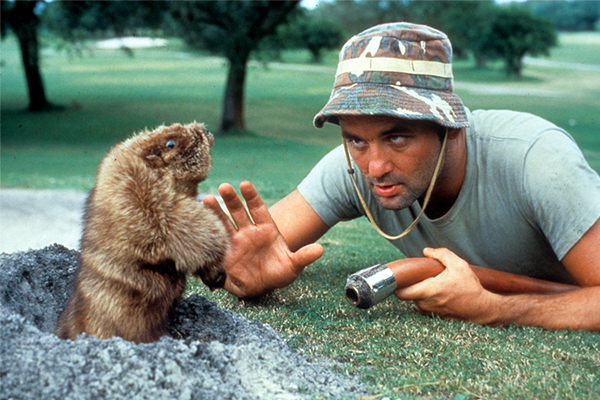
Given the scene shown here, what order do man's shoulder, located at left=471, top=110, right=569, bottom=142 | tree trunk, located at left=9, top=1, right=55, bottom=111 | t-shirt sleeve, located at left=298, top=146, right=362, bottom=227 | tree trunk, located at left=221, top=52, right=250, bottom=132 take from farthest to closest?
tree trunk, located at left=221, top=52, right=250, bottom=132 < tree trunk, located at left=9, top=1, right=55, bottom=111 < t-shirt sleeve, located at left=298, top=146, right=362, bottom=227 < man's shoulder, located at left=471, top=110, right=569, bottom=142

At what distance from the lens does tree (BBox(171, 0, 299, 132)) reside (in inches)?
770

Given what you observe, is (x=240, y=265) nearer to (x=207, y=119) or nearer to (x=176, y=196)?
(x=176, y=196)

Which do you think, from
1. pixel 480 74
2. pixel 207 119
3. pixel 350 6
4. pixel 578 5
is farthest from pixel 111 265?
pixel 578 5

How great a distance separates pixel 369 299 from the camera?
10.1ft

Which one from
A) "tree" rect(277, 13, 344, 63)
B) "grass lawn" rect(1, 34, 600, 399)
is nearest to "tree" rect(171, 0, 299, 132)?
"grass lawn" rect(1, 34, 600, 399)

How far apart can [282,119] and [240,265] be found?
79.7ft

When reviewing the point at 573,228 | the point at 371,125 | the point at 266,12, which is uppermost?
the point at 266,12

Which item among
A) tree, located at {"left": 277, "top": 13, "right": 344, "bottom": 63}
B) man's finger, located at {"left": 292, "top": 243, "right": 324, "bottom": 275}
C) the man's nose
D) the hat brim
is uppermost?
tree, located at {"left": 277, "top": 13, "right": 344, "bottom": 63}

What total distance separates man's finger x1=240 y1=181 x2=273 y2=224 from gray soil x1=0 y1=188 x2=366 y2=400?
0.71 meters

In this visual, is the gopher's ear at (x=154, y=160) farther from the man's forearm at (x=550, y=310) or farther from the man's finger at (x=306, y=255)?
the man's forearm at (x=550, y=310)

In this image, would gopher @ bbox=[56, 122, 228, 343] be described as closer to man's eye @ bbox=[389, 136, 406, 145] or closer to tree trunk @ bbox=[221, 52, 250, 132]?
man's eye @ bbox=[389, 136, 406, 145]

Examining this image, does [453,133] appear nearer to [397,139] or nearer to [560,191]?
[397,139]

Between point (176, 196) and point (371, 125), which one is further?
point (371, 125)

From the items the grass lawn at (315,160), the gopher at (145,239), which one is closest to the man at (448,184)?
the grass lawn at (315,160)
